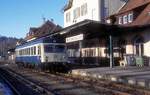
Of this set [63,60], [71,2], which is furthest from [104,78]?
[71,2]

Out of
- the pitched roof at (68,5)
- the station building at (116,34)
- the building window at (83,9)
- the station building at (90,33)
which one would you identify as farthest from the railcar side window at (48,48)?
the pitched roof at (68,5)

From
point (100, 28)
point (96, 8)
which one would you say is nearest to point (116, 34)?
point (100, 28)

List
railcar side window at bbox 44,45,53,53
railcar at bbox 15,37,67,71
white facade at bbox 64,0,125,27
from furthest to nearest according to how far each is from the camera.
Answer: white facade at bbox 64,0,125,27
railcar side window at bbox 44,45,53,53
railcar at bbox 15,37,67,71

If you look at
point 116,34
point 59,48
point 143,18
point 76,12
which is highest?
point 76,12

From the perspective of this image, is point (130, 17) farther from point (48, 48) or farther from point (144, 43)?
point (48, 48)

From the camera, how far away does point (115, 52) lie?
42.2m

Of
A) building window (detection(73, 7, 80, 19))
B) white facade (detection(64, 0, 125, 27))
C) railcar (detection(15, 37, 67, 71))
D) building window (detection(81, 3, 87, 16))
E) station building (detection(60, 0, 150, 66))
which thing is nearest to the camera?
railcar (detection(15, 37, 67, 71))

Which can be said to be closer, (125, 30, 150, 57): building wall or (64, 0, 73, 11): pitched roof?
(125, 30, 150, 57): building wall

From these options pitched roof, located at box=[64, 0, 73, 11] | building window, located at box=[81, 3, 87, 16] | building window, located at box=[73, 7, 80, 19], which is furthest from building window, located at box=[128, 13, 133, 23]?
pitched roof, located at box=[64, 0, 73, 11]

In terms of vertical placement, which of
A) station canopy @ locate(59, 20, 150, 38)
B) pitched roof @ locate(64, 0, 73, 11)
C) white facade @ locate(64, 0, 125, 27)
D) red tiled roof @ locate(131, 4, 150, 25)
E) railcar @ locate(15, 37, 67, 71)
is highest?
pitched roof @ locate(64, 0, 73, 11)

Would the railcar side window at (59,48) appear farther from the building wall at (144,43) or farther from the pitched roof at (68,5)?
the pitched roof at (68,5)

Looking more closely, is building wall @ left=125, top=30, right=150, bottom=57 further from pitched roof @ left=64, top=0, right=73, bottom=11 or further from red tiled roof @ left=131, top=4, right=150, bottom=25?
pitched roof @ left=64, top=0, right=73, bottom=11

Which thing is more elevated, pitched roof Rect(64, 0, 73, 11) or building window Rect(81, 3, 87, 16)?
Result: pitched roof Rect(64, 0, 73, 11)

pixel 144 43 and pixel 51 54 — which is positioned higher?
pixel 144 43
